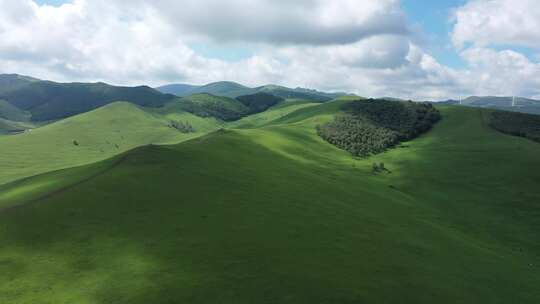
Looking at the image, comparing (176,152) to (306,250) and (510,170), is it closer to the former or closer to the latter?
(306,250)

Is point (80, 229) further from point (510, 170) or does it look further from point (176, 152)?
point (510, 170)

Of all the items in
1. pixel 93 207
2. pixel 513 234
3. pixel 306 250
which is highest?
pixel 93 207

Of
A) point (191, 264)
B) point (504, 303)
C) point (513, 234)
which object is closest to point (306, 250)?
point (191, 264)

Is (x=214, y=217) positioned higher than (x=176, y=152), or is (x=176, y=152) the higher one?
(x=176, y=152)

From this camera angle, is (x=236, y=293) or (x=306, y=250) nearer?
(x=236, y=293)

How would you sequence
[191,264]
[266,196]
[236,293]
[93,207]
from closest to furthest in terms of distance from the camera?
[236,293] → [191,264] → [93,207] → [266,196]

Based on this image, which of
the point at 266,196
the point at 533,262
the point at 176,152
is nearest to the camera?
the point at 533,262
